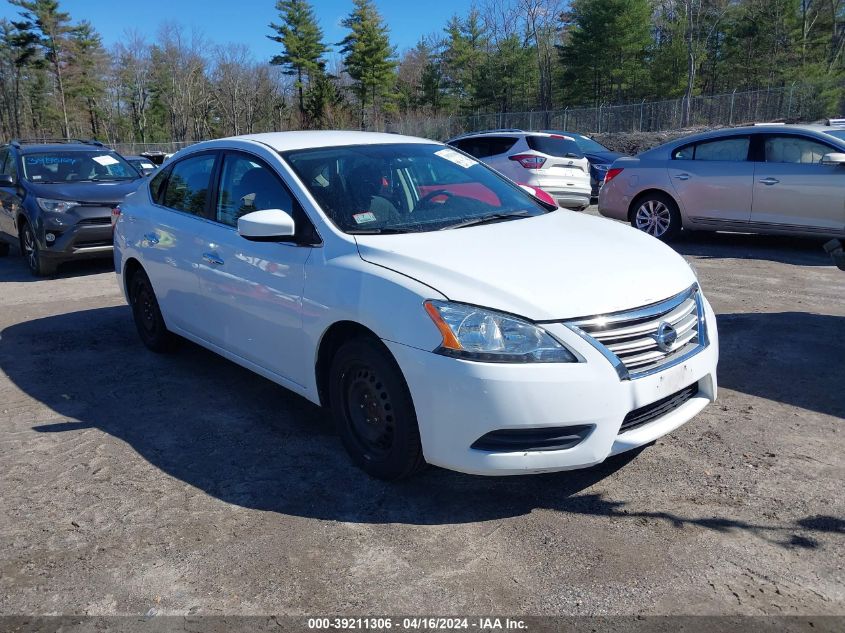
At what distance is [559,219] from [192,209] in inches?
100

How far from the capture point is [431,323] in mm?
3082

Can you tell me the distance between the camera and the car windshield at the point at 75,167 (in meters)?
9.91

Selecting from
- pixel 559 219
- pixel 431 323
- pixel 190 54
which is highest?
pixel 190 54

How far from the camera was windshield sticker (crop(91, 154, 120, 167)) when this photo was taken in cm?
1040

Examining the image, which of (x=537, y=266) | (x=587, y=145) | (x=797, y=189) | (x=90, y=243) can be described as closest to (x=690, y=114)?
(x=587, y=145)

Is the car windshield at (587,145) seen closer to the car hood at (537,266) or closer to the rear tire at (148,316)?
the rear tire at (148,316)

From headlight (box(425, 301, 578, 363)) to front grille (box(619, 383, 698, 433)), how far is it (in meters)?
0.45

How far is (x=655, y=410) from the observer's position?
10.9ft

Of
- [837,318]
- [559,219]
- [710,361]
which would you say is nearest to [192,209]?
[559,219]

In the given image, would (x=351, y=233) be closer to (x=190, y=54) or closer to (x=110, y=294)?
(x=110, y=294)

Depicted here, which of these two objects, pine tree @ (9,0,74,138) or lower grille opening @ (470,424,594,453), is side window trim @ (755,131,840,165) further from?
pine tree @ (9,0,74,138)

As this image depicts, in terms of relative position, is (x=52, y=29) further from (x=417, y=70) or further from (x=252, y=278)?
(x=252, y=278)

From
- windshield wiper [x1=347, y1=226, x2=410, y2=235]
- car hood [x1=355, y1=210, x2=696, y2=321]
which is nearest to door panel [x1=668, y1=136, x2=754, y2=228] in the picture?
car hood [x1=355, y1=210, x2=696, y2=321]

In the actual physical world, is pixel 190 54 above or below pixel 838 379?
above
